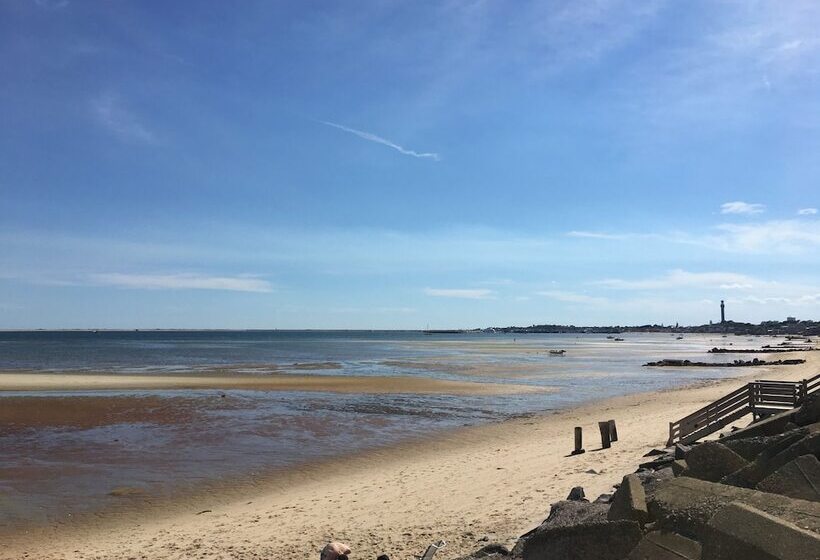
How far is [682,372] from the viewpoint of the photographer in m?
51.2

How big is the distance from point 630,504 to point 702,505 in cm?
73

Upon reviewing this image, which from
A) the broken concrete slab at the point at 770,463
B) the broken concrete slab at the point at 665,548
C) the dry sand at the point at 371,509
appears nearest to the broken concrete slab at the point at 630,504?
the broken concrete slab at the point at 665,548

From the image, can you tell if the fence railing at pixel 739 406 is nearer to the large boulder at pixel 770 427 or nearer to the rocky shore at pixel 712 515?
the large boulder at pixel 770 427

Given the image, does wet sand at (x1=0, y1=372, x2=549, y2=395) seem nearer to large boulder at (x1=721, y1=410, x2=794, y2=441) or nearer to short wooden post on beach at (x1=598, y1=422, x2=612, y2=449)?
short wooden post on beach at (x1=598, y1=422, x2=612, y2=449)

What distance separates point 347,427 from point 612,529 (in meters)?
17.5

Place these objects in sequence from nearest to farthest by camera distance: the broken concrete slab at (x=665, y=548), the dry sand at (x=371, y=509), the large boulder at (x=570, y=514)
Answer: the broken concrete slab at (x=665, y=548)
the large boulder at (x=570, y=514)
the dry sand at (x=371, y=509)

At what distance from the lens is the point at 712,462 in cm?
728

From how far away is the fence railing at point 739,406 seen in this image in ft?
46.6

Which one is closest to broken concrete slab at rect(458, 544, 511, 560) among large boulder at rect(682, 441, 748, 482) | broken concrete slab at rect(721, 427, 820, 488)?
large boulder at rect(682, 441, 748, 482)

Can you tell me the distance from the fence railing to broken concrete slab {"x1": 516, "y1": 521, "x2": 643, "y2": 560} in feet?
31.0

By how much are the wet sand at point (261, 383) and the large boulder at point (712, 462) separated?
1040 inches

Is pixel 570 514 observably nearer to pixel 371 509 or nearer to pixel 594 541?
pixel 594 541

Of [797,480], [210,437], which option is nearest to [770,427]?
[797,480]

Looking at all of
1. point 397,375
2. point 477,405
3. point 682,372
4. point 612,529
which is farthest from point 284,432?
point 682,372
